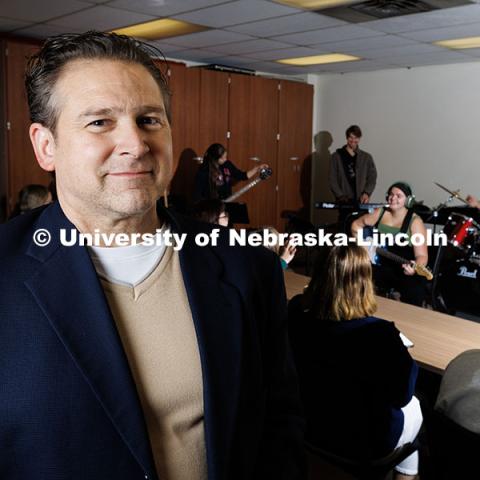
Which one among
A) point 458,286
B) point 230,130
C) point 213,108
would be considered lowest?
point 458,286

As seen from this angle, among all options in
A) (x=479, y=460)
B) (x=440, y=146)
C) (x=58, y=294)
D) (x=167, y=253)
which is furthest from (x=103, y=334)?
(x=440, y=146)

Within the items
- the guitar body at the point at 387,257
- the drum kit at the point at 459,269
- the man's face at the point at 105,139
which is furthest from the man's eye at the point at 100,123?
the drum kit at the point at 459,269

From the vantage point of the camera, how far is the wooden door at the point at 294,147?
27.4ft

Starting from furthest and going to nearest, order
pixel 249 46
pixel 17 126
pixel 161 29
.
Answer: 1. pixel 249 46
2. pixel 17 126
3. pixel 161 29

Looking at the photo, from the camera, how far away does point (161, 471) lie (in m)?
0.96

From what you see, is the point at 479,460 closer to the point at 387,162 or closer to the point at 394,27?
the point at 394,27

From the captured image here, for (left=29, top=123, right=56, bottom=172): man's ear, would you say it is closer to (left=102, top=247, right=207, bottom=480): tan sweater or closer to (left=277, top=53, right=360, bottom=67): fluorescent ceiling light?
(left=102, top=247, right=207, bottom=480): tan sweater

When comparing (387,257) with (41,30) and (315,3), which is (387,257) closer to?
(315,3)

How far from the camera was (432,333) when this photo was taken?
8.65ft

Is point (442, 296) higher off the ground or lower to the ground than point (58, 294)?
lower

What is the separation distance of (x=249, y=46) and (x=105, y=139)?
5.67m

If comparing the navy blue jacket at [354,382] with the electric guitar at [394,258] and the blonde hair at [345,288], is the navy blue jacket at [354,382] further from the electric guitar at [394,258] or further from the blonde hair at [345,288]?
the electric guitar at [394,258]

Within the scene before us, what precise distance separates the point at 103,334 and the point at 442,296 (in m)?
5.13

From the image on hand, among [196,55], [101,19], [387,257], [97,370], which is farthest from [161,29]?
[97,370]
